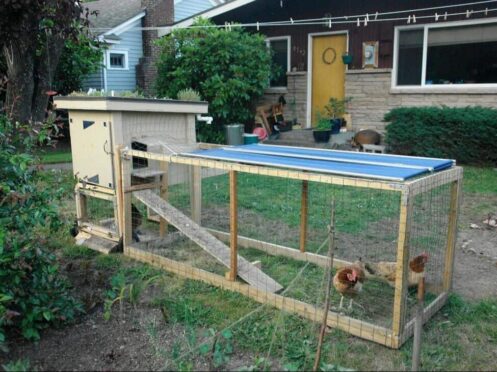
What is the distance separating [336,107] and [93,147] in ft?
25.5

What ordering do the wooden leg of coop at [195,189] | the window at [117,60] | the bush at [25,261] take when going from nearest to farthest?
the bush at [25,261]
the wooden leg of coop at [195,189]
the window at [117,60]

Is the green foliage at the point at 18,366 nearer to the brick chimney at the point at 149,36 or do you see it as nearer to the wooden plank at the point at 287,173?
the wooden plank at the point at 287,173

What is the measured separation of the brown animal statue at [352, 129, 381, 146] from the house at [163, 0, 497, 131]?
34cm

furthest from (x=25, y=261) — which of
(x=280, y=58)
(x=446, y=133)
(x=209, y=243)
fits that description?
(x=280, y=58)

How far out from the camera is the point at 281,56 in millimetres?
13164

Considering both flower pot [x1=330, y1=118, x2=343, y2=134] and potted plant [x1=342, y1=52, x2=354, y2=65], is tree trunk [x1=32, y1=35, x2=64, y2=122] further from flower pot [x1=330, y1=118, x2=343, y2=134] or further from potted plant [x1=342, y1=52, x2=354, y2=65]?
potted plant [x1=342, y1=52, x2=354, y2=65]

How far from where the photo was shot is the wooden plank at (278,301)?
10.3ft

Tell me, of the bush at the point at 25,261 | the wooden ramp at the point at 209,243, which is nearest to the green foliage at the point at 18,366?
the bush at the point at 25,261

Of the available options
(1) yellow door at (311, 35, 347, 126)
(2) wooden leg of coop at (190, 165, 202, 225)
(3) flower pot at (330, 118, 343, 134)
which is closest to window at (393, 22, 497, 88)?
(1) yellow door at (311, 35, 347, 126)

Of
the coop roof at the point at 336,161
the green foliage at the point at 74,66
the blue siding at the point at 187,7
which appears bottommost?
the coop roof at the point at 336,161

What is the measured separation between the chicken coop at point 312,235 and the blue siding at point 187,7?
15.0 metres

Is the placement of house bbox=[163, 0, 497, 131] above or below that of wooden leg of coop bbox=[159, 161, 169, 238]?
above

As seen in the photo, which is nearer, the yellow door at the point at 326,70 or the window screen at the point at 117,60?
the yellow door at the point at 326,70

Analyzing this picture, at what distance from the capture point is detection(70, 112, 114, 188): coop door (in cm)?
488
